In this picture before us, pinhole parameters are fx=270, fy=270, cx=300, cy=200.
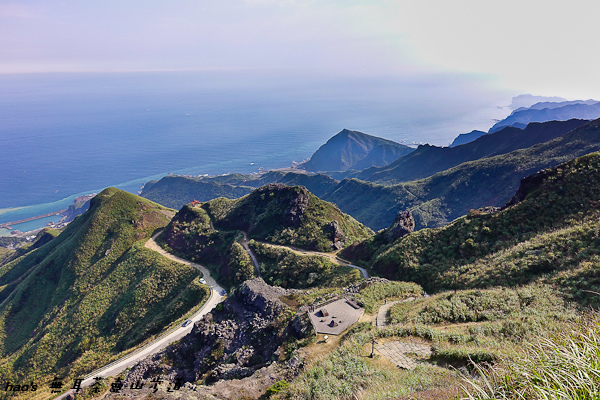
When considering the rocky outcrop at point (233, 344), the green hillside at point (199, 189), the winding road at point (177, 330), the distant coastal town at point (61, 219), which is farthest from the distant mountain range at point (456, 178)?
the rocky outcrop at point (233, 344)

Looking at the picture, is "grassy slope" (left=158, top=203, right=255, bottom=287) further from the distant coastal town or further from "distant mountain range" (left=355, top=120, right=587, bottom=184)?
the distant coastal town

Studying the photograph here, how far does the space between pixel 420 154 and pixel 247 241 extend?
6401 inches

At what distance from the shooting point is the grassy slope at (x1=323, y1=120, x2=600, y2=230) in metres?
88.9

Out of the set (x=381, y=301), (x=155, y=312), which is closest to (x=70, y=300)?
(x=155, y=312)

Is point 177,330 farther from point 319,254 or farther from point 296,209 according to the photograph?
point 296,209

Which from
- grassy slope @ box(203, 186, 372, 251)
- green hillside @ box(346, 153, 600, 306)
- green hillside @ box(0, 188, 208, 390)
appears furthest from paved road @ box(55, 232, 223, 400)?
green hillside @ box(346, 153, 600, 306)

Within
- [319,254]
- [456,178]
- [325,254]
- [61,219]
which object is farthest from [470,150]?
[61,219]

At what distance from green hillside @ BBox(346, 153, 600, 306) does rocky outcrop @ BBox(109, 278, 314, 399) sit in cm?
1793

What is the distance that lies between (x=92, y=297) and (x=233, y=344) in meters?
40.4

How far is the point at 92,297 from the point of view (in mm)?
52844

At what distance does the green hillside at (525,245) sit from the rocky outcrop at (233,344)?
17.9 m

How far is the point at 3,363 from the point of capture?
1794 inches

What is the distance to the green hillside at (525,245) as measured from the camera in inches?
966

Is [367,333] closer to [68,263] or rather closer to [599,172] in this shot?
[599,172]
